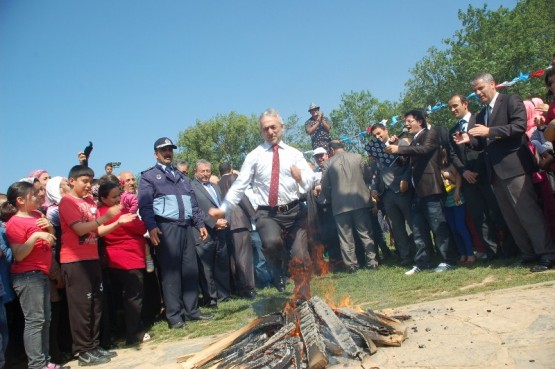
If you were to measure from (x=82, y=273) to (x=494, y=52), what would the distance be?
3623 cm

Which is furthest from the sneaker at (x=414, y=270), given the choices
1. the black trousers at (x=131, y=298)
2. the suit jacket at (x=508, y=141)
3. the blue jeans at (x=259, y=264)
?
the black trousers at (x=131, y=298)

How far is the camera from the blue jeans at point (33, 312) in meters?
4.30

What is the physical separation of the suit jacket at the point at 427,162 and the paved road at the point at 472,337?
247cm

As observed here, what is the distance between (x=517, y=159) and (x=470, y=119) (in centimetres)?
117

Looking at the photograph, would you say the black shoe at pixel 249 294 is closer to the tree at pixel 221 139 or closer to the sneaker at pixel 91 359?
the sneaker at pixel 91 359

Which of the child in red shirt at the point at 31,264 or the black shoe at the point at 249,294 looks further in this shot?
the black shoe at the point at 249,294

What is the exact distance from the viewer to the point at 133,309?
17.9 ft

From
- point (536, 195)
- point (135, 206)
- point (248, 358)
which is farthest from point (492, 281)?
point (135, 206)

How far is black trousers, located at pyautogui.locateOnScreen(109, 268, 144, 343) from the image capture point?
546 centimetres

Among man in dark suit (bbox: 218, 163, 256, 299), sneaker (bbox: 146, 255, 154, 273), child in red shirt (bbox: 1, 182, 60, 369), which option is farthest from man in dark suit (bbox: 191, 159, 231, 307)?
child in red shirt (bbox: 1, 182, 60, 369)

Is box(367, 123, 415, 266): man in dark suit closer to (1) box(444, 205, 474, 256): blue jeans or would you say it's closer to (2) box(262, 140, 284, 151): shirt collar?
(1) box(444, 205, 474, 256): blue jeans

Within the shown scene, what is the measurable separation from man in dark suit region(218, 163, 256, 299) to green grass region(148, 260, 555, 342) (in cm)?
36

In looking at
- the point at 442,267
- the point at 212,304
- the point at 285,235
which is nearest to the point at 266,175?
the point at 285,235

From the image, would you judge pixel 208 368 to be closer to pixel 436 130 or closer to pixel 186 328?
pixel 186 328
